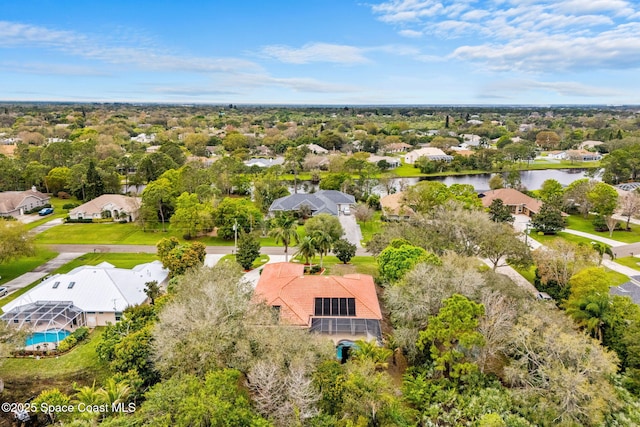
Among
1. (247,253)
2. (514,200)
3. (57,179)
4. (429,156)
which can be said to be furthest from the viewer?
(429,156)

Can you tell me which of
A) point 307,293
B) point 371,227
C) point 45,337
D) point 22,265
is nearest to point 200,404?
point 307,293

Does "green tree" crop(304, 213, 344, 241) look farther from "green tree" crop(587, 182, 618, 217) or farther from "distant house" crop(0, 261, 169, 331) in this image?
"green tree" crop(587, 182, 618, 217)

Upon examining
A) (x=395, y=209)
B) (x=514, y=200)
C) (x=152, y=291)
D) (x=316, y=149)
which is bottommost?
(x=152, y=291)

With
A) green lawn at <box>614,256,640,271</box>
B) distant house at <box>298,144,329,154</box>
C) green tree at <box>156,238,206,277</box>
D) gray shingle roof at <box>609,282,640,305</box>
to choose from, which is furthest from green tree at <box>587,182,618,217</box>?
distant house at <box>298,144,329,154</box>

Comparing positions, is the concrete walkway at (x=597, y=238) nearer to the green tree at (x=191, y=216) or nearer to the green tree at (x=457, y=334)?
the green tree at (x=457, y=334)

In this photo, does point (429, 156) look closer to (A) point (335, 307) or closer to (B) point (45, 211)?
(B) point (45, 211)

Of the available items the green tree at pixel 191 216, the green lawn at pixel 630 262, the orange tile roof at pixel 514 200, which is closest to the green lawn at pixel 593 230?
the orange tile roof at pixel 514 200
